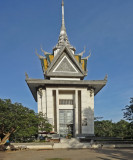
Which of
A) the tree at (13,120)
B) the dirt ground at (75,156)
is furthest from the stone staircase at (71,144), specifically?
the dirt ground at (75,156)

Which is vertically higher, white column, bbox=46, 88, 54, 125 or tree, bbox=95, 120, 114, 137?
white column, bbox=46, 88, 54, 125

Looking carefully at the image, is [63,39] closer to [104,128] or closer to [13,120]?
[13,120]

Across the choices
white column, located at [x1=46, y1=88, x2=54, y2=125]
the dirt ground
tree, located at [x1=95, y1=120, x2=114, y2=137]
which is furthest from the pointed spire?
the dirt ground

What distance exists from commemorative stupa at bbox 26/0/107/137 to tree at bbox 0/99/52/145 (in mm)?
10496

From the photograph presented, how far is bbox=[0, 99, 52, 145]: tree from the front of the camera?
22.7m

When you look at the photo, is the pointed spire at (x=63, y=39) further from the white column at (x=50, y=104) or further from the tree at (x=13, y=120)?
the tree at (x=13, y=120)

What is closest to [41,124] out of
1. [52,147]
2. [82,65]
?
[52,147]

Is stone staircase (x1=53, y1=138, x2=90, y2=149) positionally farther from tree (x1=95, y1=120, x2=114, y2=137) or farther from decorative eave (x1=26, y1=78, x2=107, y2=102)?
tree (x1=95, y1=120, x2=114, y2=137)

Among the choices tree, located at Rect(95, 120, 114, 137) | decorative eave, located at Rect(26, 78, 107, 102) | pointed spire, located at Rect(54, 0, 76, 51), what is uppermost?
pointed spire, located at Rect(54, 0, 76, 51)

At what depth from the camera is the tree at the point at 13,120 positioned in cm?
2269

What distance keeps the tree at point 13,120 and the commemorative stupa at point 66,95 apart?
10496 mm

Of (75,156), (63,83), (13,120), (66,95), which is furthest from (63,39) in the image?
(75,156)

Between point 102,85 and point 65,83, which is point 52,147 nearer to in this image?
point 65,83

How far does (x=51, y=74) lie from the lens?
38250mm
